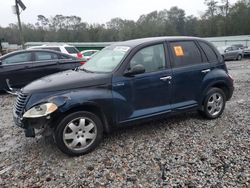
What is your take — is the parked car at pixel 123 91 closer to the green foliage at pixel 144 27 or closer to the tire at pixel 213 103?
the tire at pixel 213 103

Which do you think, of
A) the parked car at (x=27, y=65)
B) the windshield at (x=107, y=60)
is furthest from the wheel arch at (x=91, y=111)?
the parked car at (x=27, y=65)

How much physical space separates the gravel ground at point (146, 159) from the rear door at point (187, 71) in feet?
1.74

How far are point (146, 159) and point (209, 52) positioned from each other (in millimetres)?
2552

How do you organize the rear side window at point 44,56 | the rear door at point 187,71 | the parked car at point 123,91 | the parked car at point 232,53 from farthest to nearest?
the parked car at point 232,53 → the rear side window at point 44,56 → the rear door at point 187,71 → the parked car at point 123,91

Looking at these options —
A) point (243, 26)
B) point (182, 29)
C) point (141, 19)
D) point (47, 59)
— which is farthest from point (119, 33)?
point (47, 59)

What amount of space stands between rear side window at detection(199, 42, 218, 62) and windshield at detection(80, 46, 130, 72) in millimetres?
1615

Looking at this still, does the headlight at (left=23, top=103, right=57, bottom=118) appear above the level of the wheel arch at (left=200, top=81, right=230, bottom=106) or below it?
above

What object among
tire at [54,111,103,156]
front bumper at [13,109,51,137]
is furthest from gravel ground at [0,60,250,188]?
front bumper at [13,109,51,137]

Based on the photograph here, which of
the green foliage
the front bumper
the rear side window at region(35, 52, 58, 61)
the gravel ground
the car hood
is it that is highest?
the green foliage

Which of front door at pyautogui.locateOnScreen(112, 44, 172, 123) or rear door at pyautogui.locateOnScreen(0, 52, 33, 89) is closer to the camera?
front door at pyautogui.locateOnScreen(112, 44, 172, 123)

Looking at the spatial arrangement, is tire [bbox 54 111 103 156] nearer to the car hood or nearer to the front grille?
the car hood

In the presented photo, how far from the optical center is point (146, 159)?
A: 322 centimetres

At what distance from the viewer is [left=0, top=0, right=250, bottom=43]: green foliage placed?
1938 inches

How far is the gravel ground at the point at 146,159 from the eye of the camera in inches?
109
